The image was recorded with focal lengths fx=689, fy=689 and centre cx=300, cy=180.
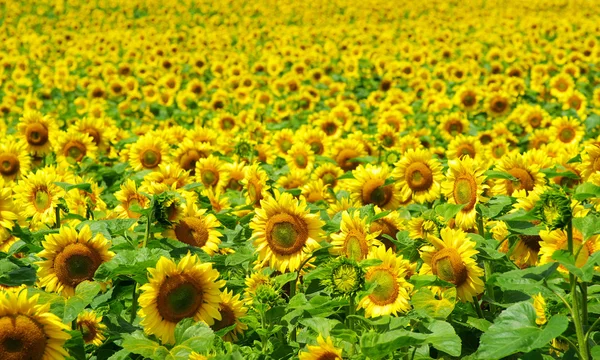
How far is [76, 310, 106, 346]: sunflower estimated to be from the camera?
2824 millimetres

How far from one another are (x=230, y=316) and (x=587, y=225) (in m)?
1.40

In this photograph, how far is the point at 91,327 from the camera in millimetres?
2850

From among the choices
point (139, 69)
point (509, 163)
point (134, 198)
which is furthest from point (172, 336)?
point (139, 69)

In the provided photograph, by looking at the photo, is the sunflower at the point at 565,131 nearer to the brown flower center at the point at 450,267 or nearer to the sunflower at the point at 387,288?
the brown flower center at the point at 450,267

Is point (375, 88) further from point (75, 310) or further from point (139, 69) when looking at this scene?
point (75, 310)

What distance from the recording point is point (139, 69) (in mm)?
13469

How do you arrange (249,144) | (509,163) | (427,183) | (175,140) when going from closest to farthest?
(509,163) < (427,183) < (249,144) < (175,140)

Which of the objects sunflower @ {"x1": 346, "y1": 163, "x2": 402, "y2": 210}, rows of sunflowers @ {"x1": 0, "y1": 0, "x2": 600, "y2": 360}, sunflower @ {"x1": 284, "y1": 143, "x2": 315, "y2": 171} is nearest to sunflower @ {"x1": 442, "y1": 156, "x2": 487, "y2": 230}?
rows of sunflowers @ {"x1": 0, "y1": 0, "x2": 600, "y2": 360}

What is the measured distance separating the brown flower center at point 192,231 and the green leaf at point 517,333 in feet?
5.27

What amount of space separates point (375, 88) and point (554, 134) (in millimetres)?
7023

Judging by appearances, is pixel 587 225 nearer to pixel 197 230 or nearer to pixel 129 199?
pixel 197 230

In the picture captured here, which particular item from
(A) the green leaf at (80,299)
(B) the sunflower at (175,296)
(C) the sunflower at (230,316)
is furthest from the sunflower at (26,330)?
(C) the sunflower at (230,316)

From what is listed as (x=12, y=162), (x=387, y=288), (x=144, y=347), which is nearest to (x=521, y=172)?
(x=387, y=288)

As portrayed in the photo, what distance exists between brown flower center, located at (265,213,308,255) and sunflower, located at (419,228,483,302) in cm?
60
